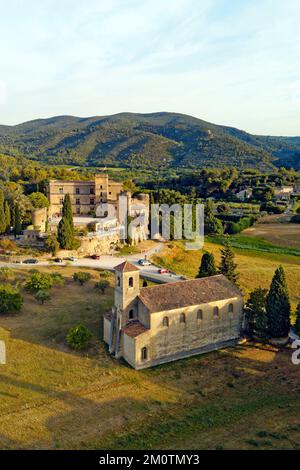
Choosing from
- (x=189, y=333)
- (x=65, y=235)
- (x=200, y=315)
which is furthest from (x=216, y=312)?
(x=65, y=235)

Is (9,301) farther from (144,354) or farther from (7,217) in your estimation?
(7,217)

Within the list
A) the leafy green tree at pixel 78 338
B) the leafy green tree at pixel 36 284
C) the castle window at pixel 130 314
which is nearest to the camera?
the leafy green tree at pixel 78 338

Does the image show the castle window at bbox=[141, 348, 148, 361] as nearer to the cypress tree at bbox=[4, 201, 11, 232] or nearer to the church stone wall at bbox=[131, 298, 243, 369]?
the church stone wall at bbox=[131, 298, 243, 369]

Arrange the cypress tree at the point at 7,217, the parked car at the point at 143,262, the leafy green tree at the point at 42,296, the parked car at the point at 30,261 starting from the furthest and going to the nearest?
1. the cypress tree at the point at 7,217
2. the parked car at the point at 143,262
3. the parked car at the point at 30,261
4. the leafy green tree at the point at 42,296

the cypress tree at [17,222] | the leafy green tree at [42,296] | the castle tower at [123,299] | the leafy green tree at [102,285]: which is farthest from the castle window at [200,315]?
the cypress tree at [17,222]

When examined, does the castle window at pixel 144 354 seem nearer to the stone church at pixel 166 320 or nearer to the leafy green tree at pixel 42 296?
A: the stone church at pixel 166 320

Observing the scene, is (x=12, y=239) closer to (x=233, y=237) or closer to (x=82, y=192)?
(x=82, y=192)
